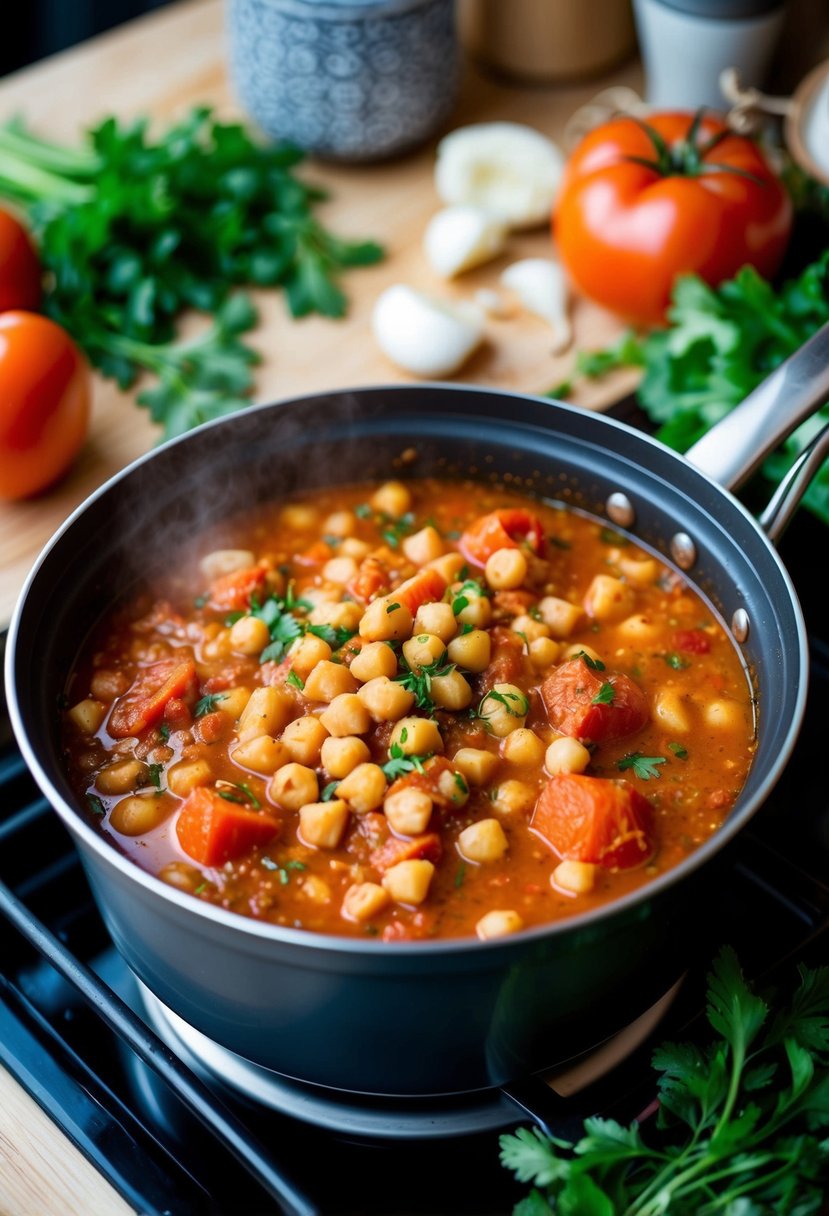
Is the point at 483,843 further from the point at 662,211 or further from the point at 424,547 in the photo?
the point at 662,211

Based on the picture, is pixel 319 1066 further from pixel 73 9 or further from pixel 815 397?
pixel 73 9

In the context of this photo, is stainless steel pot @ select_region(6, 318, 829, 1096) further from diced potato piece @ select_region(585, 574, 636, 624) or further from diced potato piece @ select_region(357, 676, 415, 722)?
diced potato piece @ select_region(357, 676, 415, 722)

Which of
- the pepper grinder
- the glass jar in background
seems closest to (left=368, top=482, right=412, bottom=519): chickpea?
the pepper grinder

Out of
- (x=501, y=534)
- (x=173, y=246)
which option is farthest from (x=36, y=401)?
(x=501, y=534)

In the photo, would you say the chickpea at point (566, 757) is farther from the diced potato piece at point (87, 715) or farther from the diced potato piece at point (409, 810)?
the diced potato piece at point (87, 715)

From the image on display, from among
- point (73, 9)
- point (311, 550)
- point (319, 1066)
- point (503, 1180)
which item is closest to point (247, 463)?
point (311, 550)

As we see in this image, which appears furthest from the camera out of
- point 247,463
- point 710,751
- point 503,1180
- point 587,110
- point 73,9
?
point 73,9
